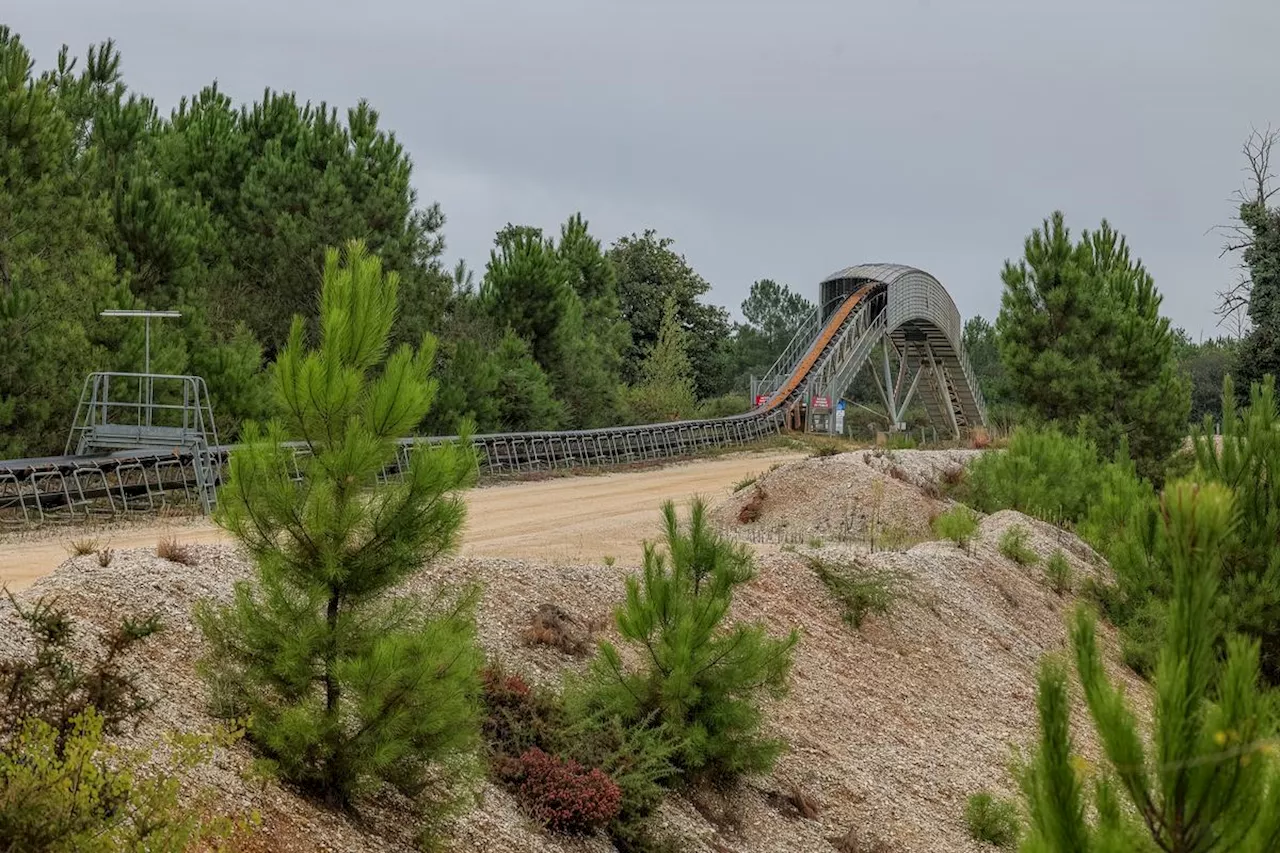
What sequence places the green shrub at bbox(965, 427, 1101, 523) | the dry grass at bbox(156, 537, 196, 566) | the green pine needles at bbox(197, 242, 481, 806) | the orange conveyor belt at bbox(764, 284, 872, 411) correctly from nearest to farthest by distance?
the green pine needles at bbox(197, 242, 481, 806)
the dry grass at bbox(156, 537, 196, 566)
the green shrub at bbox(965, 427, 1101, 523)
the orange conveyor belt at bbox(764, 284, 872, 411)

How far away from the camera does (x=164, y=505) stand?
2009 centimetres

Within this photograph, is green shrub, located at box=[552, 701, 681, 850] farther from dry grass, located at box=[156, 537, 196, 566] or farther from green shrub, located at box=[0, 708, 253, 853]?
green shrub, located at box=[0, 708, 253, 853]

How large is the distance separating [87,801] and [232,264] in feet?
102

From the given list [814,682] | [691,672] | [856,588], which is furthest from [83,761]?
[856,588]

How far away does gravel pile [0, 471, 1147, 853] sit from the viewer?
866cm

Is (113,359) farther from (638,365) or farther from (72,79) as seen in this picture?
(638,365)

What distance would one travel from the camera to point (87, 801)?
647 centimetres

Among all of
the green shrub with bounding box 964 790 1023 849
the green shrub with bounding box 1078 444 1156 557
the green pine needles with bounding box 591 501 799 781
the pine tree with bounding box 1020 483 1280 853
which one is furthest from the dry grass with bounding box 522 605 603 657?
the pine tree with bounding box 1020 483 1280 853

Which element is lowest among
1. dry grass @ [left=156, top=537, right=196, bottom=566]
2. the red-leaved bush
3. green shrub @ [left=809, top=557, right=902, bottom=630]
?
the red-leaved bush

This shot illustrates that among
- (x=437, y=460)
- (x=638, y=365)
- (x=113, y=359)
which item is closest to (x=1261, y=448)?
(x=437, y=460)

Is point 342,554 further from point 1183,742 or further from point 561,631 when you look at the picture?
point 1183,742

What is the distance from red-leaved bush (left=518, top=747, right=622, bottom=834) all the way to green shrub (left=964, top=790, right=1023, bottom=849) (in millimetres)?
3218

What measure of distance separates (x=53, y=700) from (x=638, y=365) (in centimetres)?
5996

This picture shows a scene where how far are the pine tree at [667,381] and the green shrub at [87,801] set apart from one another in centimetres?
4106
